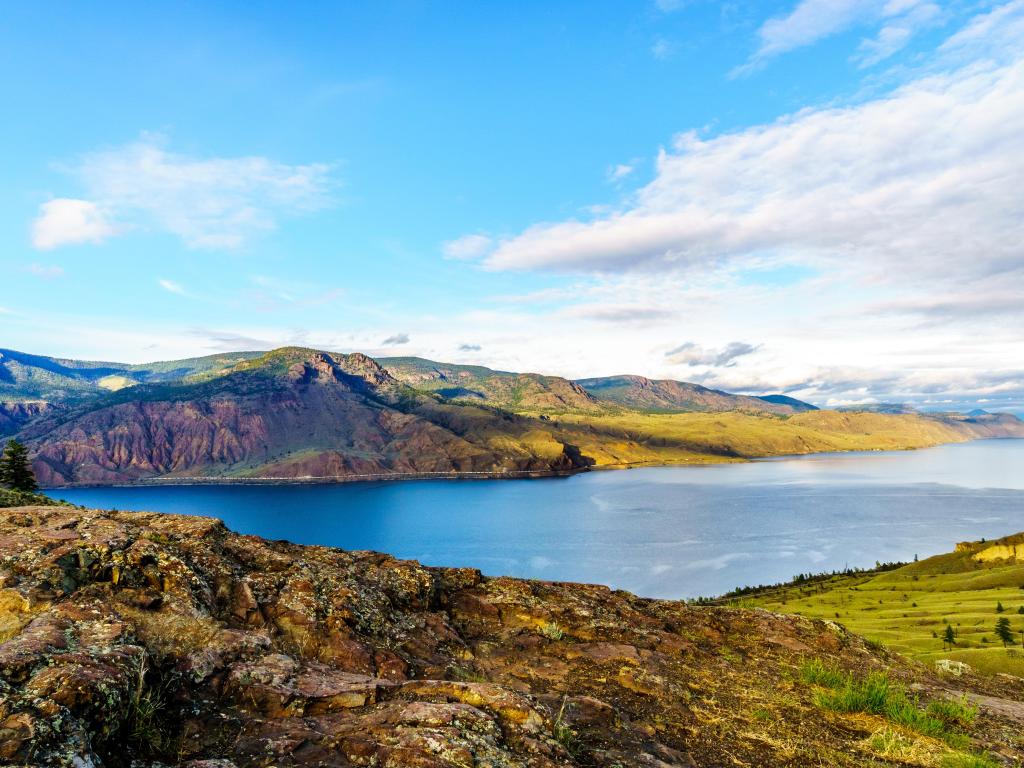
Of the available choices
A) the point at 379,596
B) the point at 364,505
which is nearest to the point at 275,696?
the point at 379,596

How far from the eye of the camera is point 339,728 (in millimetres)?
6762

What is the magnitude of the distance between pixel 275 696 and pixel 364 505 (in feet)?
623

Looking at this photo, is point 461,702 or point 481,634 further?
point 481,634

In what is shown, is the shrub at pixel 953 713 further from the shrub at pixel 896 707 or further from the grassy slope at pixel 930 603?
the grassy slope at pixel 930 603

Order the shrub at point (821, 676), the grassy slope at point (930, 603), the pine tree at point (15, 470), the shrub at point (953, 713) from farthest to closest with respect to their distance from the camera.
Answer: the pine tree at point (15, 470)
the grassy slope at point (930, 603)
the shrub at point (821, 676)
the shrub at point (953, 713)

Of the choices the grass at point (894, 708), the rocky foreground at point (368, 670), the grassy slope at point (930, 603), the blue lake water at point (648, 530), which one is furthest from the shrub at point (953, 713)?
the blue lake water at point (648, 530)

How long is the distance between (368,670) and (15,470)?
214 feet

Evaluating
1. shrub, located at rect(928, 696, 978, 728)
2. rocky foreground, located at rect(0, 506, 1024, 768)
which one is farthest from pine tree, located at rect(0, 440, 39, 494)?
shrub, located at rect(928, 696, 978, 728)

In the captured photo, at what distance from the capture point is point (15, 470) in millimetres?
54000

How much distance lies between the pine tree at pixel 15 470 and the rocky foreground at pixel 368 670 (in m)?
55.5

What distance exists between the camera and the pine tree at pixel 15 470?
52.6 metres

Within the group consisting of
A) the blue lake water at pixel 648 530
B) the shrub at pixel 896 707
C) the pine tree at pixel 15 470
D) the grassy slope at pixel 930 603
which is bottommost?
the blue lake water at pixel 648 530

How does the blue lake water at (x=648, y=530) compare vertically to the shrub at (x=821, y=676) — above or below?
below

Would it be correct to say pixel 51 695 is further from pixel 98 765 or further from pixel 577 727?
pixel 577 727
